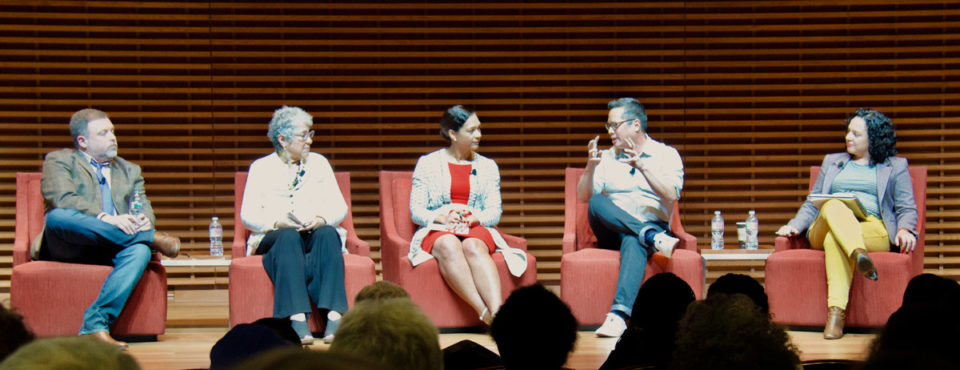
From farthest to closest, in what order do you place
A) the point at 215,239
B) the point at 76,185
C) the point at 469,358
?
1. the point at 215,239
2. the point at 76,185
3. the point at 469,358

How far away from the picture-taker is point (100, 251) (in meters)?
5.11

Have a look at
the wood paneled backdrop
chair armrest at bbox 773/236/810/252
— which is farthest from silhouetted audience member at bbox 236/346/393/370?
the wood paneled backdrop

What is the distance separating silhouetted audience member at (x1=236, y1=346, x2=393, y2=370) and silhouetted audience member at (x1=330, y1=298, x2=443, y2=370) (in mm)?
631

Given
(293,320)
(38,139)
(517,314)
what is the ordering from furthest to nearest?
(38,139) < (293,320) < (517,314)

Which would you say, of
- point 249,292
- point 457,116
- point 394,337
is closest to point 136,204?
point 249,292

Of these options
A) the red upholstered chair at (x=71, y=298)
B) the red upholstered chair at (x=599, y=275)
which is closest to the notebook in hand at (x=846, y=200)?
the red upholstered chair at (x=599, y=275)

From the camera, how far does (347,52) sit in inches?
280

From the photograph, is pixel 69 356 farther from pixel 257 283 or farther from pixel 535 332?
pixel 257 283

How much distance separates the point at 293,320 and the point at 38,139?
331cm

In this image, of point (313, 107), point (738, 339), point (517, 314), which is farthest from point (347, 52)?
point (738, 339)

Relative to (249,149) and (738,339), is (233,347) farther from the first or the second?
(249,149)

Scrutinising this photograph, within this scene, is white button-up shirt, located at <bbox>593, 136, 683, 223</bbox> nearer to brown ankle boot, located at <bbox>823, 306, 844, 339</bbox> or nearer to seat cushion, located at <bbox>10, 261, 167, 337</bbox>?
brown ankle boot, located at <bbox>823, 306, 844, 339</bbox>

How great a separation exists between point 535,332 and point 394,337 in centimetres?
52

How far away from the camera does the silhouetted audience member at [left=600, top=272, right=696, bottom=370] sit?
2553 mm
